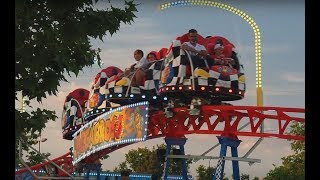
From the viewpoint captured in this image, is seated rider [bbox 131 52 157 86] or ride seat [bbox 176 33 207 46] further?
seated rider [bbox 131 52 157 86]

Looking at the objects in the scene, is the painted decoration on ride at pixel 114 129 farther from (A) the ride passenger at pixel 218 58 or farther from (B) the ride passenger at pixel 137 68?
(A) the ride passenger at pixel 218 58

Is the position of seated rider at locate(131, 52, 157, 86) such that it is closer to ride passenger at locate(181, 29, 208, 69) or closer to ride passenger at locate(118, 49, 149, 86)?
ride passenger at locate(118, 49, 149, 86)

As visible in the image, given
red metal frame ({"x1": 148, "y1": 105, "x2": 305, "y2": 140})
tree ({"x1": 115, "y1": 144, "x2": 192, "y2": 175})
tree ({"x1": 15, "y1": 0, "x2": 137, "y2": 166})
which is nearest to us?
tree ({"x1": 15, "y1": 0, "x2": 137, "y2": 166})

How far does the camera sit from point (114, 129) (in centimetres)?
2125

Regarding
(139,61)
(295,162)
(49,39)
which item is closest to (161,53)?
(139,61)

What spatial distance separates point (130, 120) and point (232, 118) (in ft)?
9.70

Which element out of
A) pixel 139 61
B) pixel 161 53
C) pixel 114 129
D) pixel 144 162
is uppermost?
pixel 161 53

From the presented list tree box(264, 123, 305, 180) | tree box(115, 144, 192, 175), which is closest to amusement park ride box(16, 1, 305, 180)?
tree box(264, 123, 305, 180)

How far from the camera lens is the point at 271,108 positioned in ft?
57.5

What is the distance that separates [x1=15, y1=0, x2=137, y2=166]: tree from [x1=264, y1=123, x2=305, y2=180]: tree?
14546 millimetres

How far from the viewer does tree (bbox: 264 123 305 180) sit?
23500 millimetres

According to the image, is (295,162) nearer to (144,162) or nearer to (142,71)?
(142,71)

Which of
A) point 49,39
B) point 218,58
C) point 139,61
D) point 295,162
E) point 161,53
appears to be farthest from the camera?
point 295,162

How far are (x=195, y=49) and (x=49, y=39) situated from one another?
1151 centimetres
